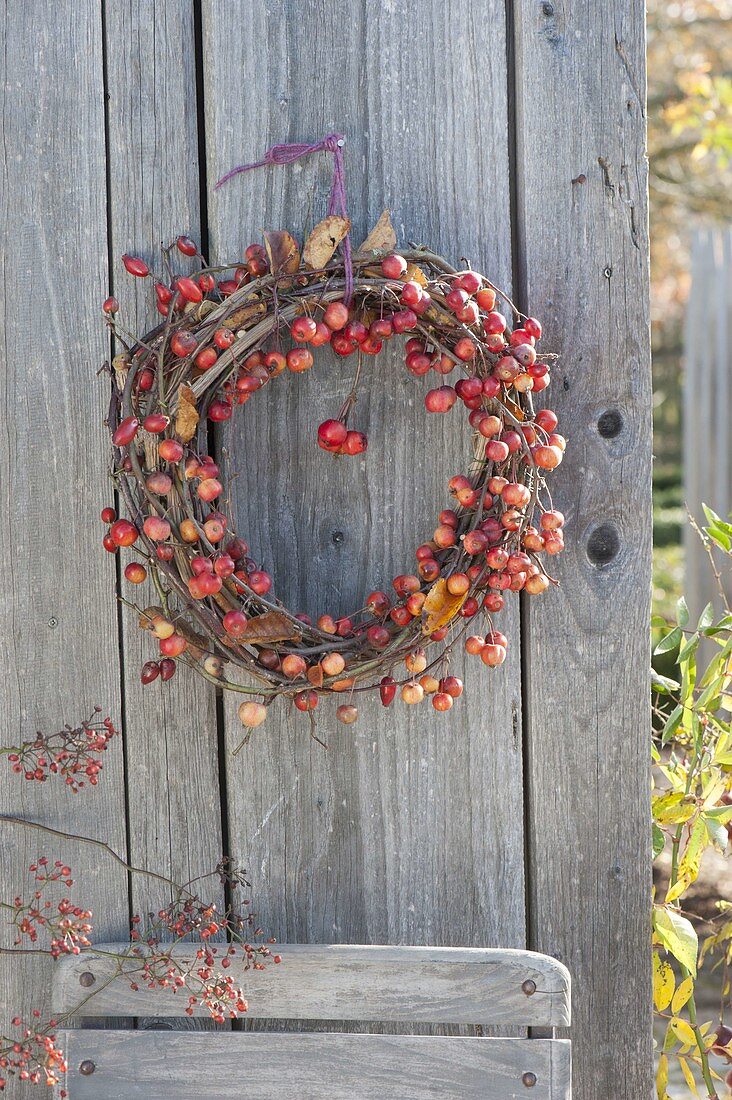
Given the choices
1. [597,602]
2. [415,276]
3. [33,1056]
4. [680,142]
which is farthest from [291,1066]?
[680,142]

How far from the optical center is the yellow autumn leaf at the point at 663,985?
5.74 feet

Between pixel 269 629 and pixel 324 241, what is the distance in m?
0.54

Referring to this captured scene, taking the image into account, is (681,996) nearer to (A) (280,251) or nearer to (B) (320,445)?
(B) (320,445)

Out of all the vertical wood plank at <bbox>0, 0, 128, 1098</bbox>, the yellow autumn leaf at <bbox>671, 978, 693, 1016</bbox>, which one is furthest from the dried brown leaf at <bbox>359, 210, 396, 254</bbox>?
the yellow autumn leaf at <bbox>671, 978, 693, 1016</bbox>

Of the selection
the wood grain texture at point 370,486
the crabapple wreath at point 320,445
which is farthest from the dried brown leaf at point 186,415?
the wood grain texture at point 370,486

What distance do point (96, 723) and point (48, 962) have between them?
1.30 ft

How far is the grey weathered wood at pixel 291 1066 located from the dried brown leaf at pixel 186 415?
0.87 metres

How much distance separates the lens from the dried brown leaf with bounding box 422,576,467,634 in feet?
4.73

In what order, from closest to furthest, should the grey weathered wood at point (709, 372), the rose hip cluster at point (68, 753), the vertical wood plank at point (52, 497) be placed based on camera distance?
1. the rose hip cluster at point (68, 753)
2. the vertical wood plank at point (52, 497)
3. the grey weathered wood at point (709, 372)

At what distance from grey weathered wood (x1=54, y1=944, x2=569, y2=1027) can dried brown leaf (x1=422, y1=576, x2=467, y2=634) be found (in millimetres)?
490

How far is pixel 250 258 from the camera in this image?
1.46m

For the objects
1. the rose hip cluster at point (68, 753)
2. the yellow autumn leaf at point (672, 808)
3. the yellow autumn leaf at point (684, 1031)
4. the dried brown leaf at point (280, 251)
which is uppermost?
the dried brown leaf at point (280, 251)

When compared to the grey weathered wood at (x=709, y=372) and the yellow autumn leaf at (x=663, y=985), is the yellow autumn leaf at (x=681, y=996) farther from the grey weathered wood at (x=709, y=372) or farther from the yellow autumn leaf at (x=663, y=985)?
the grey weathered wood at (x=709, y=372)

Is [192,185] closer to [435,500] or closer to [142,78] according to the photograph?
[142,78]
